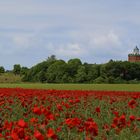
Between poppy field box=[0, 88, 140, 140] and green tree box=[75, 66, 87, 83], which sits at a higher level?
green tree box=[75, 66, 87, 83]

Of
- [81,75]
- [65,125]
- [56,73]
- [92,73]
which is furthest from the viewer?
[56,73]

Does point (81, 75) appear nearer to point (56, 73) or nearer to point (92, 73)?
point (92, 73)

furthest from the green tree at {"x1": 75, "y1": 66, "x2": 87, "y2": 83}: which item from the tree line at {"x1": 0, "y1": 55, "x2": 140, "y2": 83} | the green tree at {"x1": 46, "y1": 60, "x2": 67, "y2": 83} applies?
the green tree at {"x1": 46, "y1": 60, "x2": 67, "y2": 83}

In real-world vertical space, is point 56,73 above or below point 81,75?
above

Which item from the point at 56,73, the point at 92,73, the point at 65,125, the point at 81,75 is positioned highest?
the point at 56,73

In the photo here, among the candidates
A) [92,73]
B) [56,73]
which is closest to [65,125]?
[92,73]

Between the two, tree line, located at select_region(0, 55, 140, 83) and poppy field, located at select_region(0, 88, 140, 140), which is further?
tree line, located at select_region(0, 55, 140, 83)

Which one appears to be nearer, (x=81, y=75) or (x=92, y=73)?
(x=81, y=75)

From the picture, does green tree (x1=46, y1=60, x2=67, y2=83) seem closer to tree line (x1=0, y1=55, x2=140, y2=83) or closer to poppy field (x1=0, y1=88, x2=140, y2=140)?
tree line (x1=0, y1=55, x2=140, y2=83)

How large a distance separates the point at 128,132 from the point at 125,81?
66.9 metres

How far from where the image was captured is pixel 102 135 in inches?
274

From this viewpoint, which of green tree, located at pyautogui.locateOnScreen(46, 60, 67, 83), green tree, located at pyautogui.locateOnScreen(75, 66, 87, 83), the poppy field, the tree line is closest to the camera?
the poppy field

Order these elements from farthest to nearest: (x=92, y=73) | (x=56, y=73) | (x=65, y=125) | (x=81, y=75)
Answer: (x=56, y=73) → (x=92, y=73) → (x=81, y=75) → (x=65, y=125)

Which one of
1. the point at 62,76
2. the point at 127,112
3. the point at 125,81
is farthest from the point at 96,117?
the point at 62,76
